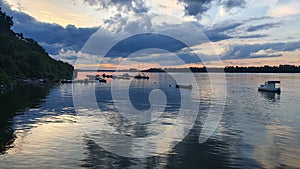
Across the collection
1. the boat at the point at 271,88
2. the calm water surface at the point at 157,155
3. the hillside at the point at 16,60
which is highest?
the hillside at the point at 16,60

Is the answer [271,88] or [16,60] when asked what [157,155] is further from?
[16,60]

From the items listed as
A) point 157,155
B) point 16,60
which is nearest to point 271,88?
point 157,155

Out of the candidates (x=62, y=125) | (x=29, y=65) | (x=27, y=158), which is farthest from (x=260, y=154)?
(x=29, y=65)

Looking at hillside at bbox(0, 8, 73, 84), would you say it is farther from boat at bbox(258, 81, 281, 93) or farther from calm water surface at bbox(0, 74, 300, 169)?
boat at bbox(258, 81, 281, 93)

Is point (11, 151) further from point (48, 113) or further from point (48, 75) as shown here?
point (48, 75)

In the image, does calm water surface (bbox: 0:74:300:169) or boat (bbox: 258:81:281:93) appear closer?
calm water surface (bbox: 0:74:300:169)

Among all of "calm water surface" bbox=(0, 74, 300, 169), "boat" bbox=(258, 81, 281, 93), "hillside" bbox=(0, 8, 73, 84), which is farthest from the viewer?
"hillside" bbox=(0, 8, 73, 84)

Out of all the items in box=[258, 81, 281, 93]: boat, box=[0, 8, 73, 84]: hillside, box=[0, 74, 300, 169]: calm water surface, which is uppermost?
box=[0, 8, 73, 84]: hillside

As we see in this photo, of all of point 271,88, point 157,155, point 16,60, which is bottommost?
point 157,155

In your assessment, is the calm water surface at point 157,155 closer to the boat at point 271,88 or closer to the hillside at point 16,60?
the boat at point 271,88

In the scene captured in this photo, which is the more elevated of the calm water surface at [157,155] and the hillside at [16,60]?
the hillside at [16,60]

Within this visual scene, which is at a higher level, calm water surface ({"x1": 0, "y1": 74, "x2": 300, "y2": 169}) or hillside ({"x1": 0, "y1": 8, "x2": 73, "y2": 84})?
hillside ({"x1": 0, "y1": 8, "x2": 73, "y2": 84})

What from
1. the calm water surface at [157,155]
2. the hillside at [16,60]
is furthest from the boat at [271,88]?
the hillside at [16,60]

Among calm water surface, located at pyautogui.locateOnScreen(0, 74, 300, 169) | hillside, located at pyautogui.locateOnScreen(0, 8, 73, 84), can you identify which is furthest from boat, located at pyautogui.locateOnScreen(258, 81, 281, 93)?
hillside, located at pyautogui.locateOnScreen(0, 8, 73, 84)
